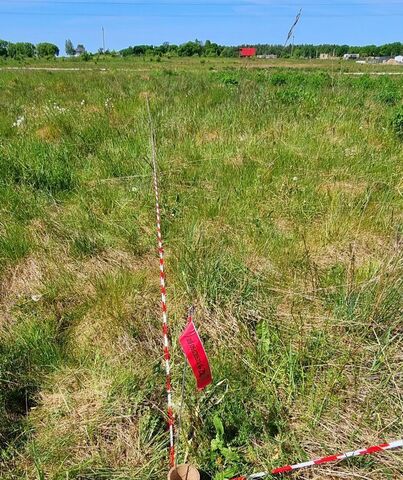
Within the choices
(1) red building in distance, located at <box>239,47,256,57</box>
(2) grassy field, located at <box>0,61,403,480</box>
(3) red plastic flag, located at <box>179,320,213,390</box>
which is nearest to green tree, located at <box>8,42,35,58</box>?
(1) red building in distance, located at <box>239,47,256,57</box>

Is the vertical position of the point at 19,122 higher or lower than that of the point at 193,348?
higher

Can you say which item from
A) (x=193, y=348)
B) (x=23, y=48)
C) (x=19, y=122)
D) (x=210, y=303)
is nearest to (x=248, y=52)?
(x=19, y=122)

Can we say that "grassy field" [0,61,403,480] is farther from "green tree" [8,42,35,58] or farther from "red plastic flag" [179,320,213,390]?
"green tree" [8,42,35,58]

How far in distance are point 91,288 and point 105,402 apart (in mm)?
1004

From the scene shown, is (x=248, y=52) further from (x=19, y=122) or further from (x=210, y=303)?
(x=210, y=303)

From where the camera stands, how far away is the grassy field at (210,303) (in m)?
1.84

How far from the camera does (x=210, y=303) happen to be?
2.51 m

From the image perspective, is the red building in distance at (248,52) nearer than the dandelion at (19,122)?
No

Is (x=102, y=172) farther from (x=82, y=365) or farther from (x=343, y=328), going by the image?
(x=343, y=328)

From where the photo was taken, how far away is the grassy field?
6.03ft

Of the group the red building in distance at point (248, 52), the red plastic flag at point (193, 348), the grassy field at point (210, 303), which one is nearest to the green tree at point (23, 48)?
the red building in distance at point (248, 52)

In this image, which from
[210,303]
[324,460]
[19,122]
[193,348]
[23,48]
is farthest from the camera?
[23,48]

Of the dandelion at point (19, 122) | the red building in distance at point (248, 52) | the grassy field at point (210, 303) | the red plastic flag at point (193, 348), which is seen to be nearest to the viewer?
the red plastic flag at point (193, 348)

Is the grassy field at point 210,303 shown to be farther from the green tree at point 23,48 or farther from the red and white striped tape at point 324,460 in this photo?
the green tree at point 23,48
